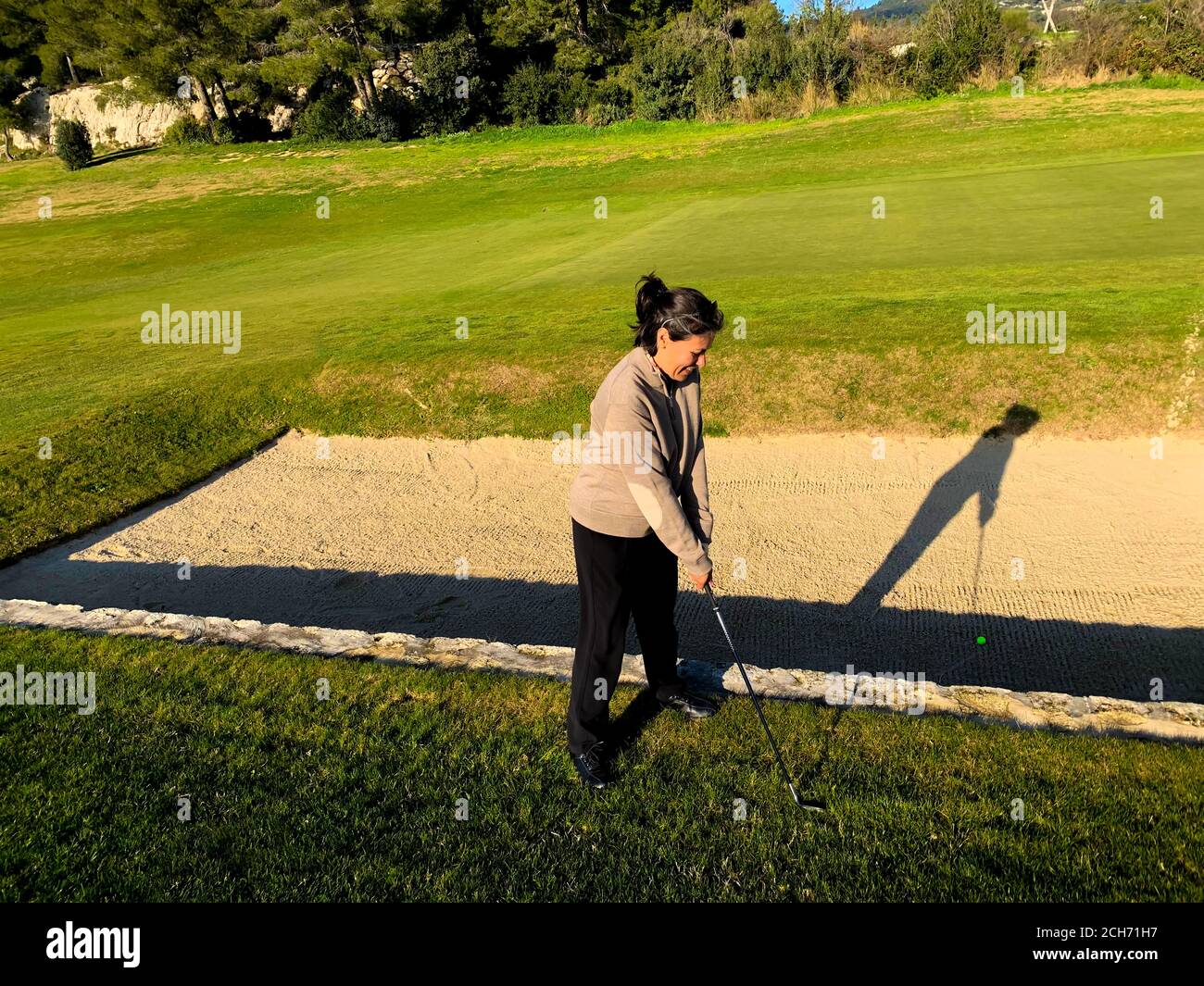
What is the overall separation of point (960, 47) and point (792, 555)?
35.4 m

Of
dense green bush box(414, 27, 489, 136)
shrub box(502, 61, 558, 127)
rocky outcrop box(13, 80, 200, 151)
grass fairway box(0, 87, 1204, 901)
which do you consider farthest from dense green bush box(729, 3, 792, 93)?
rocky outcrop box(13, 80, 200, 151)

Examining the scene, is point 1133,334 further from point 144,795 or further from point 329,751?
point 144,795

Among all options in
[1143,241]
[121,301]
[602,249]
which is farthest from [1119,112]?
[121,301]

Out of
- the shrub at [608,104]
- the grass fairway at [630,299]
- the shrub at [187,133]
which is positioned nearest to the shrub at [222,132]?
the shrub at [187,133]

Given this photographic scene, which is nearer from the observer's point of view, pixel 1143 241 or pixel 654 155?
pixel 1143 241

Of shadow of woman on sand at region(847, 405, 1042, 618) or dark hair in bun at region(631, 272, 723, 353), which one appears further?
shadow of woman on sand at region(847, 405, 1042, 618)

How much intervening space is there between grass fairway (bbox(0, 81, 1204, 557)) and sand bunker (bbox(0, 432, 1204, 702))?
2.25 feet

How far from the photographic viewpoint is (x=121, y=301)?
1967 cm

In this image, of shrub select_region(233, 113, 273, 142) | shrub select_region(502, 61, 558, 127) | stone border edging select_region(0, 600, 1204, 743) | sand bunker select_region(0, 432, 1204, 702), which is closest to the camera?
stone border edging select_region(0, 600, 1204, 743)

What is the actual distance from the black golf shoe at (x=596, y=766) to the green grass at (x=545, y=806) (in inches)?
3.2

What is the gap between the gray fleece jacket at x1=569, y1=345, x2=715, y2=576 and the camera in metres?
4.16

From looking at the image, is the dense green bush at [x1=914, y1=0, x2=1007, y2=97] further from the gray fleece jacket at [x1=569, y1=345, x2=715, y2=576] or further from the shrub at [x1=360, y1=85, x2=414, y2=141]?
the gray fleece jacket at [x1=569, y1=345, x2=715, y2=576]

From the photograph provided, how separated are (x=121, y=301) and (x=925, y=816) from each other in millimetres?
20921
